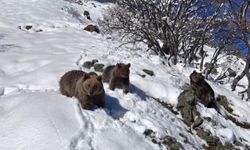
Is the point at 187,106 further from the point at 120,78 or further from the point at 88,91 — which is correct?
the point at 88,91

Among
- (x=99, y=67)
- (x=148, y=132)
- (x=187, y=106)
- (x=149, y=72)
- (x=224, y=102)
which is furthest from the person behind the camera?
(x=224, y=102)

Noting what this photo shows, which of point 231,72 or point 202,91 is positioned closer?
point 202,91

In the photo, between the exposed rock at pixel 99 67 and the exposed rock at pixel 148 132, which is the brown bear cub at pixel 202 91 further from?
the exposed rock at pixel 148 132

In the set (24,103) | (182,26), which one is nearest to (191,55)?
(182,26)

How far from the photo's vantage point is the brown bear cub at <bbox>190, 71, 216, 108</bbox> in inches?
452

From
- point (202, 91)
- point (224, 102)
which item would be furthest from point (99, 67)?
point (224, 102)

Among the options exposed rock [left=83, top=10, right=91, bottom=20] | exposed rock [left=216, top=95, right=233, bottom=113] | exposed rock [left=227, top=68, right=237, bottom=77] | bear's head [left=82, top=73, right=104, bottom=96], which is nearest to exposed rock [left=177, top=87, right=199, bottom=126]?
exposed rock [left=216, top=95, right=233, bottom=113]

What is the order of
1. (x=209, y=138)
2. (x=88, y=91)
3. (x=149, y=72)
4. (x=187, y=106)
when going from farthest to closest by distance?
(x=149, y=72), (x=187, y=106), (x=209, y=138), (x=88, y=91)

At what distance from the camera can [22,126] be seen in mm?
7398

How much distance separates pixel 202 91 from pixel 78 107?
4312 millimetres

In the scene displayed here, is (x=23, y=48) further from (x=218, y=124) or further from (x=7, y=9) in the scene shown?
(x=7, y=9)

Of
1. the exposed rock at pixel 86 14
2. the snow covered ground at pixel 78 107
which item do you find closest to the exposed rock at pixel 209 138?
the snow covered ground at pixel 78 107

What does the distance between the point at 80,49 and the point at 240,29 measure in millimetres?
5805

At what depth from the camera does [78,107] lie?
8.55m
